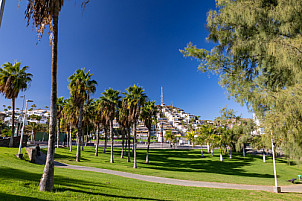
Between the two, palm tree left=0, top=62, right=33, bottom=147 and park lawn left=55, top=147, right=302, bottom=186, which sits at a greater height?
palm tree left=0, top=62, right=33, bottom=147

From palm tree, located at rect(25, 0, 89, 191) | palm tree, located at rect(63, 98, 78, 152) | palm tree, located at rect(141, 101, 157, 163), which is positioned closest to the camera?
palm tree, located at rect(25, 0, 89, 191)

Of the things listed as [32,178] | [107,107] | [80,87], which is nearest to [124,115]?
[107,107]

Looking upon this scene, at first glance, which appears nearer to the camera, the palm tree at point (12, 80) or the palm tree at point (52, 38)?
the palm tree at point (52, 38)

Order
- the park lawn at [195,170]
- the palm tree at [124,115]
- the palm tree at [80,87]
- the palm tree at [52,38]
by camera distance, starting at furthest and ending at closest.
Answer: the palm tree at [124,115], the palm tree at [80,87], the park lawn at [195,170], the palm tree at [52,38]

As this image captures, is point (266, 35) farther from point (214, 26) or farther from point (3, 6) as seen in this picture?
point (3, 6)

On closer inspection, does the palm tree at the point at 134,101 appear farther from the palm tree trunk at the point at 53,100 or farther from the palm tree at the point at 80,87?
the palm tree trunk at the point at 53,100

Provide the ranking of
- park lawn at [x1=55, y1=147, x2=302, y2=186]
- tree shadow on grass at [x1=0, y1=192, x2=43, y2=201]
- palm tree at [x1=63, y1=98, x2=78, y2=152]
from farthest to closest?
palm tree at [x1=63, y1=98, x2=78, y2=152], park lawn at [x1=55, y1=147, x2=302, y2=186], tree shadow on grass at [x1=0, y1=192, x2=43, y2=201]

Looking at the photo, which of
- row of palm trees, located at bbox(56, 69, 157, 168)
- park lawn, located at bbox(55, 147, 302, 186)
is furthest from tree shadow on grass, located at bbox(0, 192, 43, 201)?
row of palm trees, located at bbox(56, 69, 157, 168)

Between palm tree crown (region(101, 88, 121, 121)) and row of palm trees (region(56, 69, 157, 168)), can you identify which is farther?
palm tree crown (region(101, 88, 121, 121))

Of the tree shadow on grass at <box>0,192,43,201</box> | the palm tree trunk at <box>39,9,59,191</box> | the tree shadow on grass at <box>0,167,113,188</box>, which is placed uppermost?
the palm tree trunk at <box>39,9,59,191</box>

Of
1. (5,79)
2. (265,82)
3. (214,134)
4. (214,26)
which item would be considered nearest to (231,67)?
(265,82)

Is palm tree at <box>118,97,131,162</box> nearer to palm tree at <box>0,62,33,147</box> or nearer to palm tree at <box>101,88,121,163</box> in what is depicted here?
palm tree at <box>101,88,121,163</box>

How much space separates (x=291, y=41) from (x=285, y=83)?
1.62 m

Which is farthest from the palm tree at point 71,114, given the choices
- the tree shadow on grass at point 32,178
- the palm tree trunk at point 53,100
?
Answer: the palm tree trunk at point 53,100
